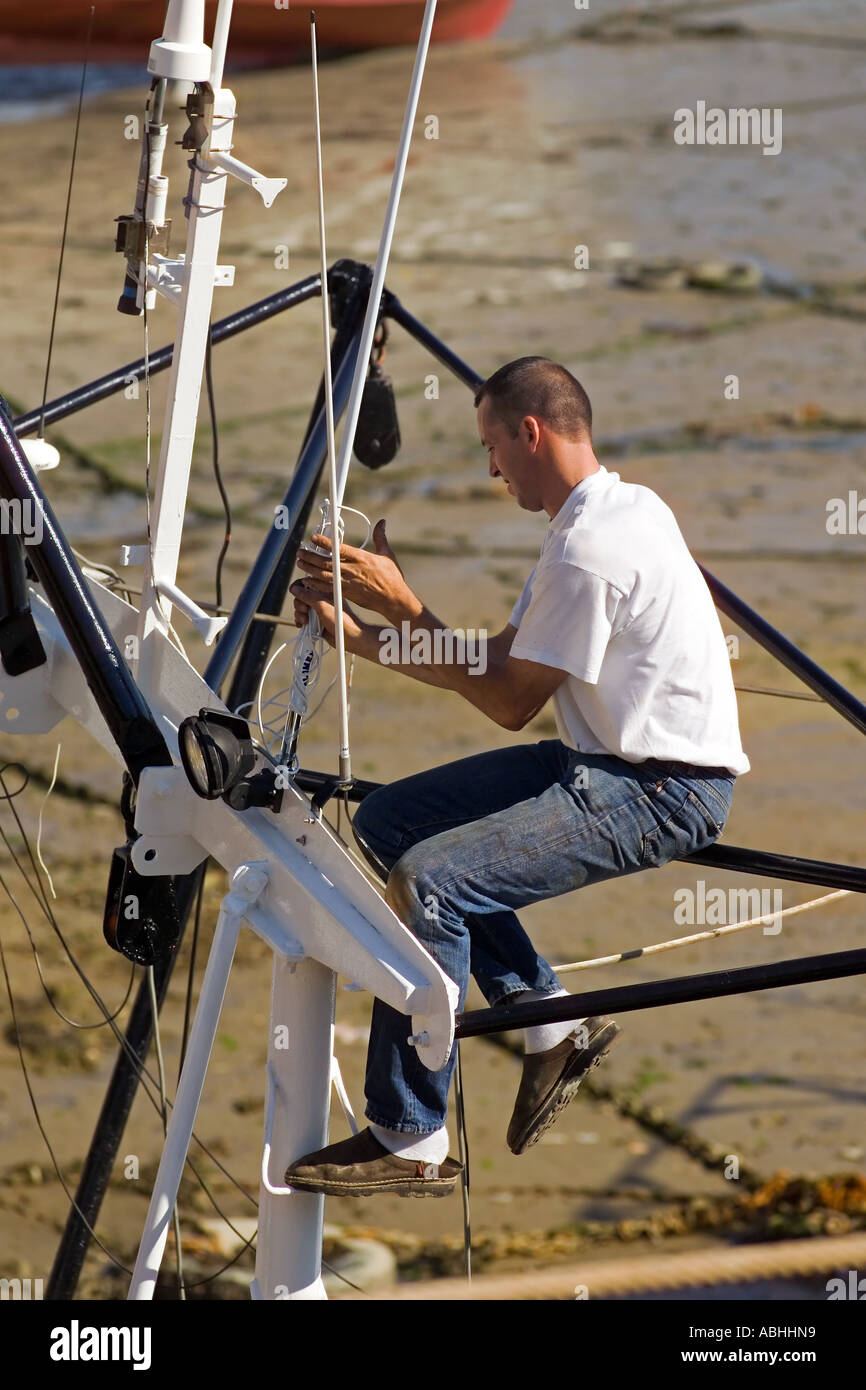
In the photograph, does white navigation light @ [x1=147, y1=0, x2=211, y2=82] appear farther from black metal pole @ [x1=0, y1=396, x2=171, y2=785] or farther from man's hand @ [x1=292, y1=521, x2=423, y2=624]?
man's hand @ [x1=292, y1=521, x2=423, y2=624]

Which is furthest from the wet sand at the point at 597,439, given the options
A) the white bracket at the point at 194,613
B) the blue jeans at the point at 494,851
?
the white bracket at the point at 194,613

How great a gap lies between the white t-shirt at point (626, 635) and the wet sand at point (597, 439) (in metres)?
3.84

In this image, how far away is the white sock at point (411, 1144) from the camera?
3801 mm

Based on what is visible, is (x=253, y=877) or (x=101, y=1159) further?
(x=101, y=1159)

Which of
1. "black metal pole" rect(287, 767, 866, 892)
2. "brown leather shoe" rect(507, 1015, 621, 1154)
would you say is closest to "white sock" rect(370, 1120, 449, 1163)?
"brown leather shoe" rect(507, 1015, 621, 1154)

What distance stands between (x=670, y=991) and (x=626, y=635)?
2.49 ft

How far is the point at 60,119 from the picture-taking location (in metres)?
24.7

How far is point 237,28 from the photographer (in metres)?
26.7

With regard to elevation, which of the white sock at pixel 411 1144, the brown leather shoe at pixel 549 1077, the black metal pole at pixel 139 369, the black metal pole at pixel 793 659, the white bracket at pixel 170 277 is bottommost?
the white sock at pixel 411 1144

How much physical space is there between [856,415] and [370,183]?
7832mm

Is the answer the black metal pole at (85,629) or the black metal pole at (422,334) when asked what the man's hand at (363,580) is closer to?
the black metal pole at (85,629)

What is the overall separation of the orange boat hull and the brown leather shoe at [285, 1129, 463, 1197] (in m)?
24.8

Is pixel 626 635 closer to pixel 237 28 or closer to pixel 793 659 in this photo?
pixel 793 659

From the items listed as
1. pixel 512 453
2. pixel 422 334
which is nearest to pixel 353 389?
pixel 512 453
